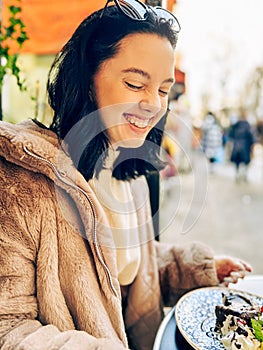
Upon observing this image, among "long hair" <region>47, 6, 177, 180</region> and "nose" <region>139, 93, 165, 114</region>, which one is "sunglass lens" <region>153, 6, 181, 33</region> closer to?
"long hair" <region>47, 6, 177, 180</region>

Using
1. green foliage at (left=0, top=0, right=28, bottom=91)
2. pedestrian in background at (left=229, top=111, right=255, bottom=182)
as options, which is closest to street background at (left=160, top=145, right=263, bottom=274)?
pedestrian in background at (left=229, top=111, right=255, bottom=182)

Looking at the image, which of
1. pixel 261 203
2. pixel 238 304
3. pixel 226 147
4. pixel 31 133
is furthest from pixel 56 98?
pixel 226 147

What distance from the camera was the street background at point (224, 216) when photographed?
3.86 meters

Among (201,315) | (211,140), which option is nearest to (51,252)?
(201,315)

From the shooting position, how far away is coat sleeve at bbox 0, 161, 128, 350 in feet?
2.51

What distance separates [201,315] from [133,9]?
0.83 meters

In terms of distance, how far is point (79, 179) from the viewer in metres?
0.90

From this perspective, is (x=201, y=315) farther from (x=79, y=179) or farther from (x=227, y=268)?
(x=79, y=179)

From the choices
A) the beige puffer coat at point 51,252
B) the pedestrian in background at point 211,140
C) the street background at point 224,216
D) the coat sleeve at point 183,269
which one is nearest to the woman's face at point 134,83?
the beige puffer coat at point 51,252

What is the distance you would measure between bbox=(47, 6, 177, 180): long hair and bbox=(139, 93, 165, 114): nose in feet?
0.39

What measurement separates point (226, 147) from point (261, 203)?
16.3 feet

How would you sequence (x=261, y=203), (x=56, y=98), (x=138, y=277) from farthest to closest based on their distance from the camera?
(x=261, y=203) < (x=138, y=277) < (x=56, y=98)

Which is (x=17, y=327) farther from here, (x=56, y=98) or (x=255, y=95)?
(x=255, y=95)

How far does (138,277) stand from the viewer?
126 cm
